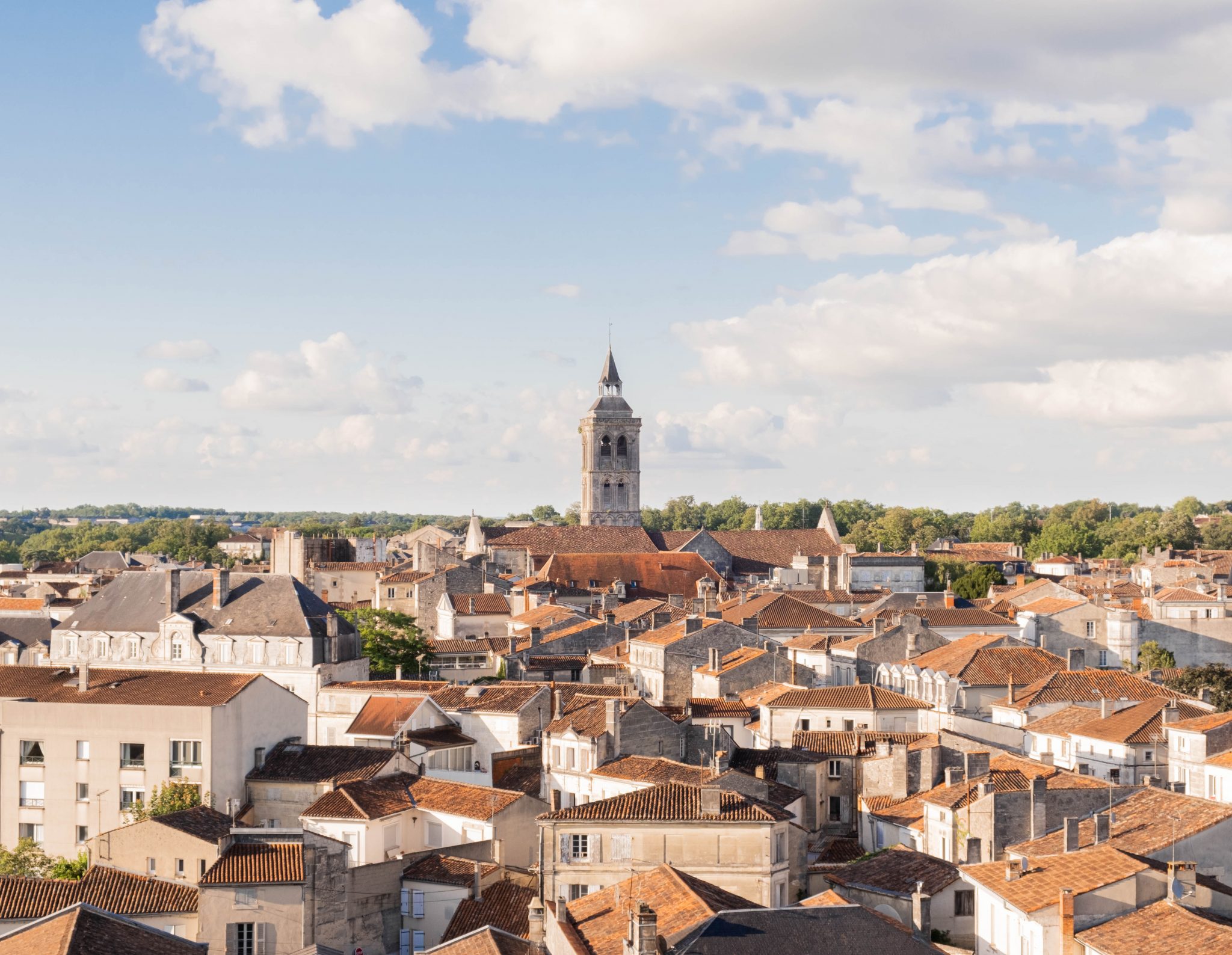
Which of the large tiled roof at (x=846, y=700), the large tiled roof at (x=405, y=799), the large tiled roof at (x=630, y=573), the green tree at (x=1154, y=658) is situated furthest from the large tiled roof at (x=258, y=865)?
the large tiled roof at (x=630, y=573)

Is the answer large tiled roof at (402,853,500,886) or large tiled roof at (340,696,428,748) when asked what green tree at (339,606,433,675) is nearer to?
large tiled roof at (340,696,428,748)

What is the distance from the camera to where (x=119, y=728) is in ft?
164

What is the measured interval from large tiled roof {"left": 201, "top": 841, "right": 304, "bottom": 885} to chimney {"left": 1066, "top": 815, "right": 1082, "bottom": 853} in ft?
62.3

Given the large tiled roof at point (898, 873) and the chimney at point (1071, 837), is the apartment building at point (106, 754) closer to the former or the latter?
the large tiled roof at point (898, 873)

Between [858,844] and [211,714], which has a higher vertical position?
[211,714]

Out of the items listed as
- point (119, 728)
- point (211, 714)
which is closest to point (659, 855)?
point (211, 714)

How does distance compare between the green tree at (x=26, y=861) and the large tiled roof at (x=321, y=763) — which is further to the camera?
the large tiled roof at (x=321, y=763)

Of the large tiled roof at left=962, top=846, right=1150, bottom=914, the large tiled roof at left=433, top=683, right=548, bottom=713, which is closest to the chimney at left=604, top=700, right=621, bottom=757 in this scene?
the large tiled roof at left=433, top=683, right=548, bottom=713

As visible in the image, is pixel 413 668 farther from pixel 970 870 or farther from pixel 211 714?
pixel 970 870

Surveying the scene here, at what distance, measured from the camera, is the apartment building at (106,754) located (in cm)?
4925

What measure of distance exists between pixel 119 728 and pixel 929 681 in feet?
102

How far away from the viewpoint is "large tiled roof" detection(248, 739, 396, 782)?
48.9m

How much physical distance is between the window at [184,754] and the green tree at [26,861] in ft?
15.4

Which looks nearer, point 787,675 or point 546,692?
point 546,692
